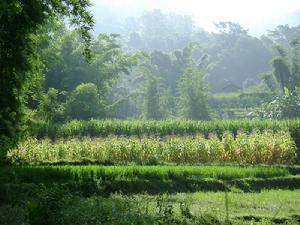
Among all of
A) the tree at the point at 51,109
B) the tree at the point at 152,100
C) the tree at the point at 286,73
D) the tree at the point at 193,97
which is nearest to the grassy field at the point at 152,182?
the tree at the point at 51,109

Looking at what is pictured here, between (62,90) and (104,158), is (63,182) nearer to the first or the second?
(104,158)

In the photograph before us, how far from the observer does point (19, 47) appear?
50.9ft

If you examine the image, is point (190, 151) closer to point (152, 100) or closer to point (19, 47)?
point (19, 47)

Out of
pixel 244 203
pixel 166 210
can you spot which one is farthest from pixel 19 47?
pixel 166 210

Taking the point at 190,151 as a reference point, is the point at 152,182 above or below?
below

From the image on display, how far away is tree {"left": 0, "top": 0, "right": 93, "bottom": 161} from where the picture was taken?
1521 cm

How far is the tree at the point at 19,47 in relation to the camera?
15.2 meters

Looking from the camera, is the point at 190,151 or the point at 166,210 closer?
the point at 166,210

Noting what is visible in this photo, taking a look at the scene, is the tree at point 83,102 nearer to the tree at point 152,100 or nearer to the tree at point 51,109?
the tree at point 51,109

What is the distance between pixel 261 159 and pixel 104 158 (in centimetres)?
677

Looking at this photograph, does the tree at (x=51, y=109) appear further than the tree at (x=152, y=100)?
No

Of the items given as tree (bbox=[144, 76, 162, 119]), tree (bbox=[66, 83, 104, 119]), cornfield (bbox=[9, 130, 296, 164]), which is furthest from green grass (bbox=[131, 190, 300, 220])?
tree (bbox=[144, 76, 162, 119])

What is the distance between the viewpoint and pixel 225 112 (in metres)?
65.1

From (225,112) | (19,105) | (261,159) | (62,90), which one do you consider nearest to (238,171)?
(261,159)
